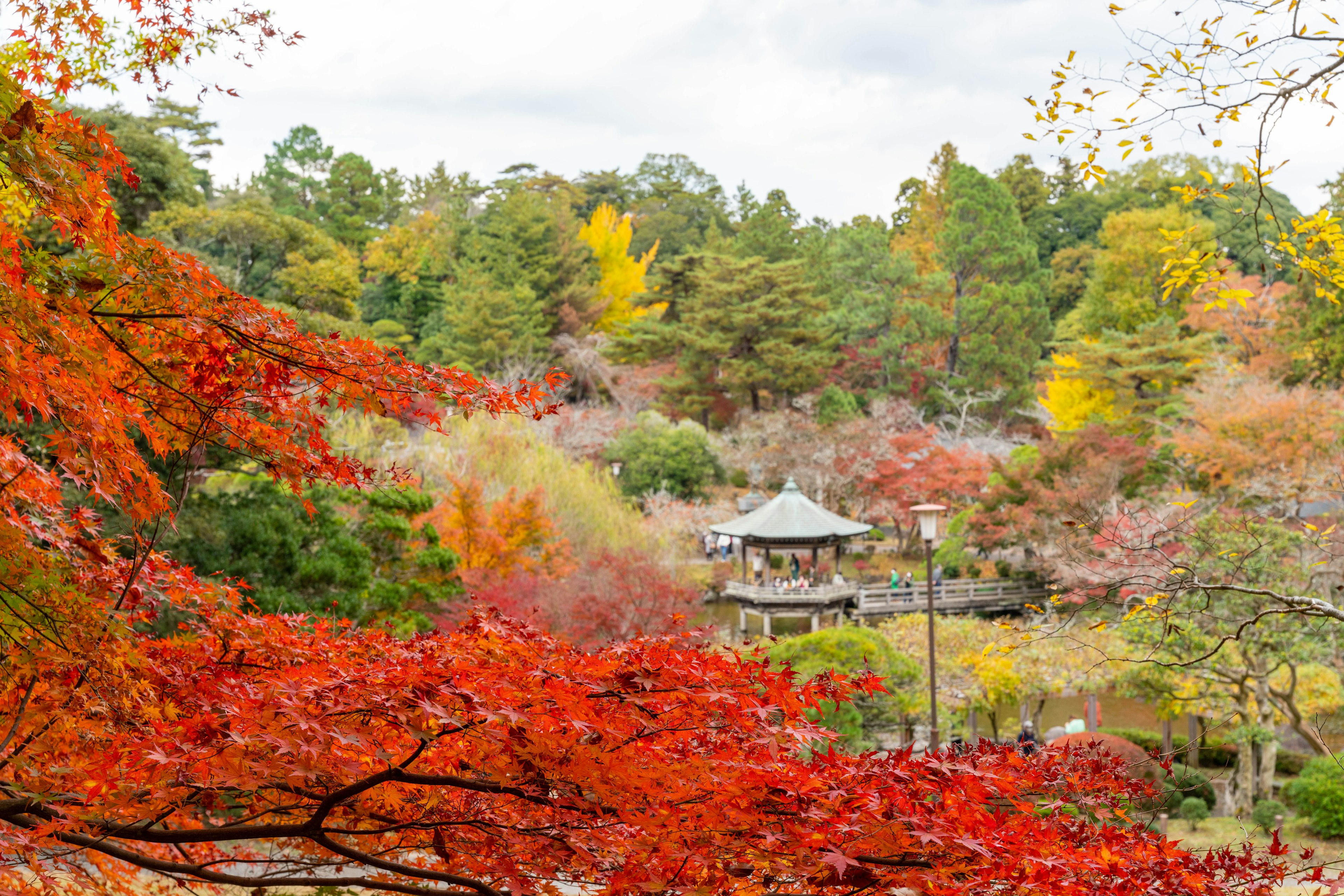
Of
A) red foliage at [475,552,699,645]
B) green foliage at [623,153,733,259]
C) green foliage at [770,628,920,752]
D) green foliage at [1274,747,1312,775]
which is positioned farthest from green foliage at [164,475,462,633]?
green foliage at [623,153,733,259]

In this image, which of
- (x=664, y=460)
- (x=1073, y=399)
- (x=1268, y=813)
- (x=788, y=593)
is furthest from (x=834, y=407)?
(x=1268, y=813)

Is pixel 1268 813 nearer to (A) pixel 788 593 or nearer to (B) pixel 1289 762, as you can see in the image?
(B) pixel 1289 762

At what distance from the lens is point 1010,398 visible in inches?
1177

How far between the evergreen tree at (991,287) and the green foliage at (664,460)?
9.03 metres

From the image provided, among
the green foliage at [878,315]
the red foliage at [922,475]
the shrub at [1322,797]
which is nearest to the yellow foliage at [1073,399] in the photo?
the red foliage at [922,475]

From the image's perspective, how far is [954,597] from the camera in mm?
19969

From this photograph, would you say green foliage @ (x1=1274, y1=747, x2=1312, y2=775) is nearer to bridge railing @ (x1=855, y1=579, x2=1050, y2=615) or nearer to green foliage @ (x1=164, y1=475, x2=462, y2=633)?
bridge railing @ (x1=855, y1=579, x2=1050, y2=615)

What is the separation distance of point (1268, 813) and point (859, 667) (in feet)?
14.7

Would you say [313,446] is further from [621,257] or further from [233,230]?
[621,257]

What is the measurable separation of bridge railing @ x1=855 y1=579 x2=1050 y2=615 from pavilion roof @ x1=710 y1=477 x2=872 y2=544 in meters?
1.56

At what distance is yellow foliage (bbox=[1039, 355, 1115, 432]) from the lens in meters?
24.6

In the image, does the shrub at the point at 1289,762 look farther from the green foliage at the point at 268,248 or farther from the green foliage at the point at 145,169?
the green foliage at the point at 145,169

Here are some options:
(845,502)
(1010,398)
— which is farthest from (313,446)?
(1010,398)

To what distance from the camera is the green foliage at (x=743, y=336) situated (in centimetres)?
2833
